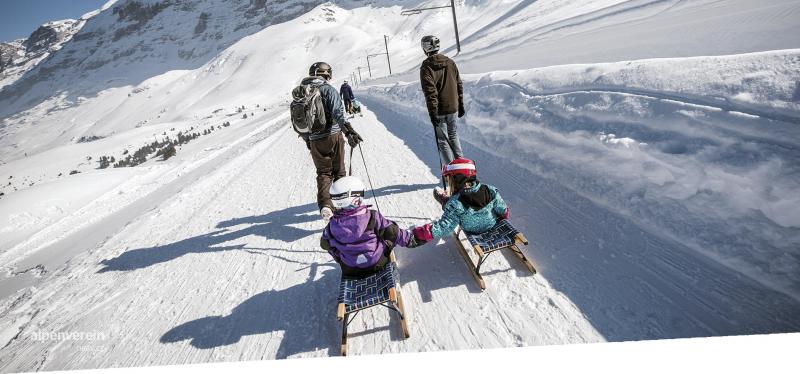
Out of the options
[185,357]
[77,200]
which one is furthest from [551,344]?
[77,200]

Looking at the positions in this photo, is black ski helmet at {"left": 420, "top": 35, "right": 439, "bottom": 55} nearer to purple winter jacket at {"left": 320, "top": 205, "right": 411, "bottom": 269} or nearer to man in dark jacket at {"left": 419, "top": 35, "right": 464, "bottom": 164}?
man in dark jacket at {"left": 419, "top": 35, "right": 464, "bottom": 164}

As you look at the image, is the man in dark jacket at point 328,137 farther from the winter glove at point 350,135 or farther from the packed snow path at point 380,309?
the packed snow path at point 380,309

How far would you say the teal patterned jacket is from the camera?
3518 millimetres

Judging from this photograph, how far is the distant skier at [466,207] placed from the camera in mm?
3461

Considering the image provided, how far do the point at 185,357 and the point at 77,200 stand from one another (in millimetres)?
9476

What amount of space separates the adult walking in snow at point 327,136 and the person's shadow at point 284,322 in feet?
3.87

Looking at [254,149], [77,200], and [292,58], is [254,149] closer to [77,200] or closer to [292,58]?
[77,200]

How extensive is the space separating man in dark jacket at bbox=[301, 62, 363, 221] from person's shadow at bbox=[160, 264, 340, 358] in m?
1.16

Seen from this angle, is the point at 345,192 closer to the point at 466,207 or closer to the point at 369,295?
the point at 369,295

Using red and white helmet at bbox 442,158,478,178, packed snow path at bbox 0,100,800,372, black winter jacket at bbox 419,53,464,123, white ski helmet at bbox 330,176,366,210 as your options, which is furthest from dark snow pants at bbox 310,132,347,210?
red and white helmet at bbox 442,158,478,178

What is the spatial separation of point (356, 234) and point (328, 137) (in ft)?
6.54

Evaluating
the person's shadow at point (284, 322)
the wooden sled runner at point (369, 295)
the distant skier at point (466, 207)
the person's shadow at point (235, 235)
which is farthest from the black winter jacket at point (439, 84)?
the person's shadow at point (284, 322)

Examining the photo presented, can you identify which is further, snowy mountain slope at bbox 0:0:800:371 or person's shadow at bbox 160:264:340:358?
person's shadow at bbox 160:264:340:358

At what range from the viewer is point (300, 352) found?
2971 mm
